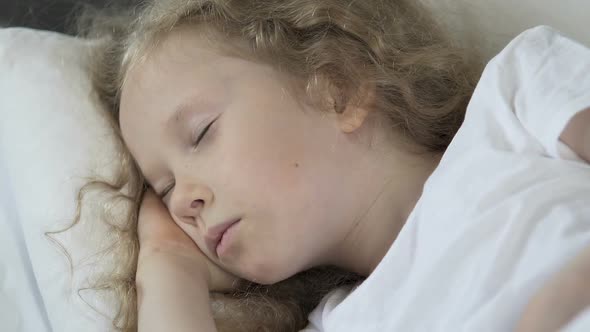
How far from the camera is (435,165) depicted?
1127 mm

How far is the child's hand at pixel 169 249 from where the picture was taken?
3.46 feet

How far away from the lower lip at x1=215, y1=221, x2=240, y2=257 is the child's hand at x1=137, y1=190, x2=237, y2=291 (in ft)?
0.18

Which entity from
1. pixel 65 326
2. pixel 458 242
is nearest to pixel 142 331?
pixel 65 326

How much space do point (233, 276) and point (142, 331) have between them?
0.20m

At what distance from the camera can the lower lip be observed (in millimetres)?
1008

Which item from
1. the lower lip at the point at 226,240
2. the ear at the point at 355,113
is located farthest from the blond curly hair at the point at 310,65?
the lower lip at the point at 226,240

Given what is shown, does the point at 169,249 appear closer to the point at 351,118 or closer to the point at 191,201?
the point at 191,201

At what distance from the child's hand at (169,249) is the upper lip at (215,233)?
0.04 meters

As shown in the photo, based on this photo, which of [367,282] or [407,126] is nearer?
[367,282]

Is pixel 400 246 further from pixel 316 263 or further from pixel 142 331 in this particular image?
pixel 142 331

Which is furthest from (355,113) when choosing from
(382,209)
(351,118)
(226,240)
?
(226,240)

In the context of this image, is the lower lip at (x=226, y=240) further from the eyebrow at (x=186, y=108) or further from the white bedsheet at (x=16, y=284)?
the white bedsheet at (x=16, y=284)

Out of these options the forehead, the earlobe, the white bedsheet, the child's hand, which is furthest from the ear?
the white bedsheet

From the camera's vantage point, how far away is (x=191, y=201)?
40.3 inches
